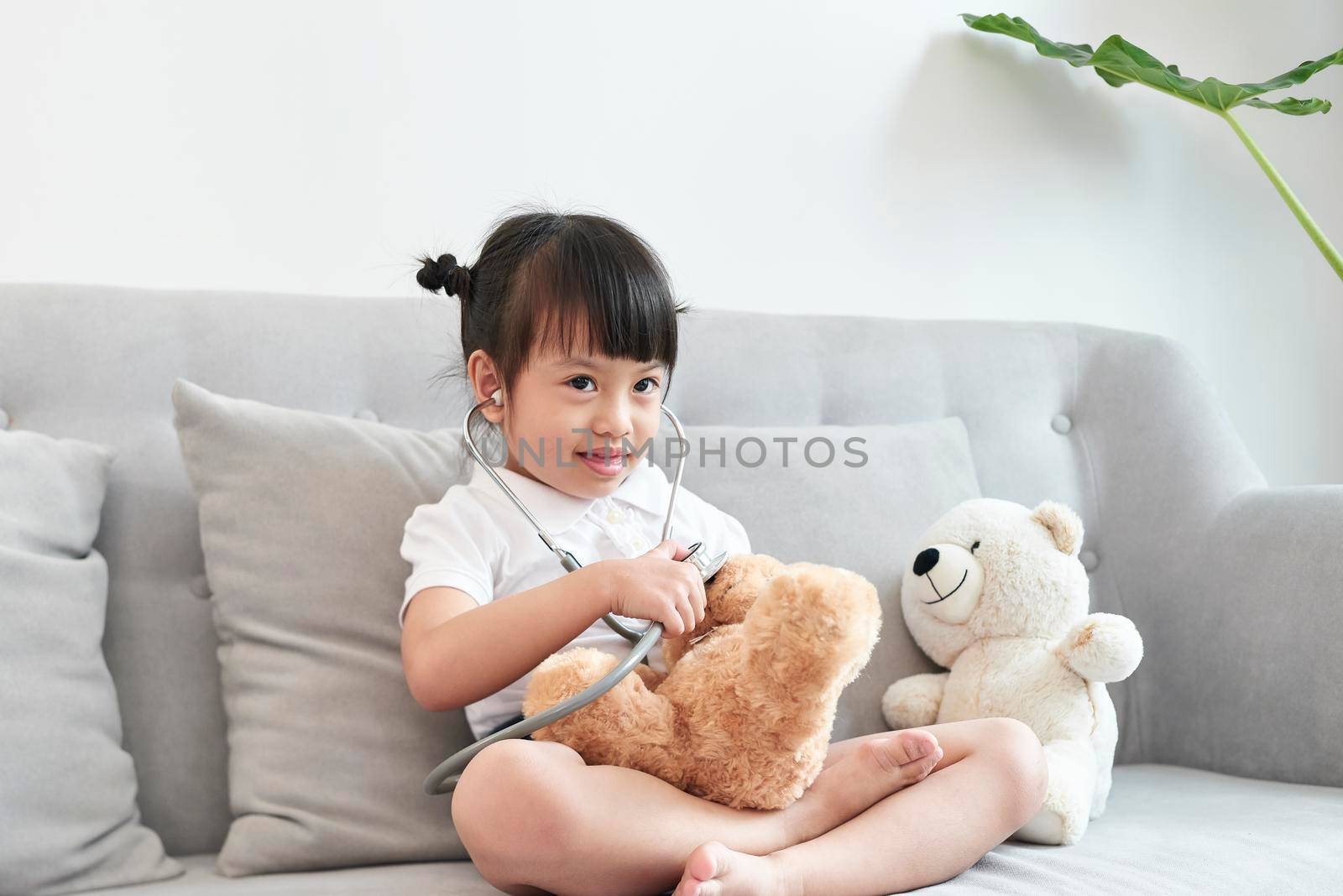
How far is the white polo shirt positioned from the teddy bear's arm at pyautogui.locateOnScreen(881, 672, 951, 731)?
0.25m

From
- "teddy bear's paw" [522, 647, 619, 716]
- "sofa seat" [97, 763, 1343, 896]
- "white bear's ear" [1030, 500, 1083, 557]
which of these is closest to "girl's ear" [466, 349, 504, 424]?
"teddy bear's paw" [522, 647, 619, 716]

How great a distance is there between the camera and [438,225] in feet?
5.12

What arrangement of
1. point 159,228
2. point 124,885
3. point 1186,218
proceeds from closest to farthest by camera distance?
point 124,885
point 159,228
point 1186,218

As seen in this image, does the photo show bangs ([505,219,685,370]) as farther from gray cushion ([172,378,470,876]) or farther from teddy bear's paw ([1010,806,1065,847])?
teddy bear's paw ([1010,806,1065,847])

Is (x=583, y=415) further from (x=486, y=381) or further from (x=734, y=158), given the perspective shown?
(x=734, y=158)

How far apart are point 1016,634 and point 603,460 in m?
0.51

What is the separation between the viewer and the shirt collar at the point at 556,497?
116cm

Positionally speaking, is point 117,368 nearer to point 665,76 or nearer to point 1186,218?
point 665,76

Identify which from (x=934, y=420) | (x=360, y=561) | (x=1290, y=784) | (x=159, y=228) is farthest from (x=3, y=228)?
(x=1290, y=784)

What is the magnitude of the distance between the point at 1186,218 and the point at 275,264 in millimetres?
1625

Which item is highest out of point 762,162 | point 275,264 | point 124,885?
point 762,162

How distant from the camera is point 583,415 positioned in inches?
43.4

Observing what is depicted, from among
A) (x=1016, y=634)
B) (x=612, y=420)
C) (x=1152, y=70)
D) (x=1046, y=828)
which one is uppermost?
(x=1152, y=70)

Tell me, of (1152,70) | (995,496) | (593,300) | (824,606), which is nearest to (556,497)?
(593,300)
